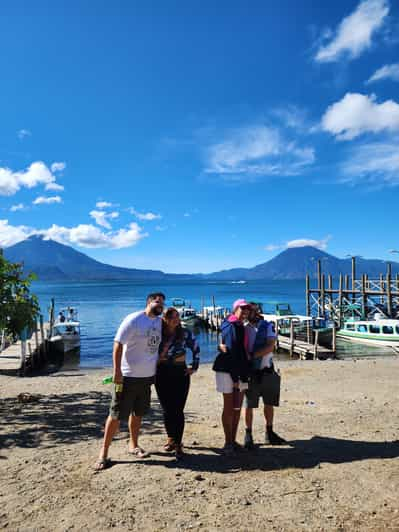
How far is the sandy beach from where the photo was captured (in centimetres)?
378

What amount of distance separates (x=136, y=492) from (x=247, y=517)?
125 cm

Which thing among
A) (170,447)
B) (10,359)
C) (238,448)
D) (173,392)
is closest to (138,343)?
(173,392)

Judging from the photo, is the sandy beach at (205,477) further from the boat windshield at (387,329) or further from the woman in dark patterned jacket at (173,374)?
the boat windshield at (387,329)

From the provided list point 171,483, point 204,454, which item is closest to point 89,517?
point 171,483

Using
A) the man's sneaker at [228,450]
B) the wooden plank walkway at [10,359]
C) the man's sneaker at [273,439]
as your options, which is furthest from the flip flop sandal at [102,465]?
the wooden plank walkway at [10,359]

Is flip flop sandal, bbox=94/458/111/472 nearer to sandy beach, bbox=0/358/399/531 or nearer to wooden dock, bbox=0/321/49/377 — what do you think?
sandy beach, bbox=0/358/399/531

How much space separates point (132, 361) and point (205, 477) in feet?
5.35

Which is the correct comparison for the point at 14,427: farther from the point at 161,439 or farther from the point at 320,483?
the point at 320,483

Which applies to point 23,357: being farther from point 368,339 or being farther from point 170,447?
point 368,339

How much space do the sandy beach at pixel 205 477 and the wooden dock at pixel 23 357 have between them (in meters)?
8.56

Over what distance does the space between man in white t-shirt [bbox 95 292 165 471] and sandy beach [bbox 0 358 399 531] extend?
614 millimetres

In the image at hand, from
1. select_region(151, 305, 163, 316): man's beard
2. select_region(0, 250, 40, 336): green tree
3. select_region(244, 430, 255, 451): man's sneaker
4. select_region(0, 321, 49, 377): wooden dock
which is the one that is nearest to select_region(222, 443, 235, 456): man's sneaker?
select_region(244, 430, 255, 451): man's sneaker

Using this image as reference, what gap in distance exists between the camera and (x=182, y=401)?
510 cm

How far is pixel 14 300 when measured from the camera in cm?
761
